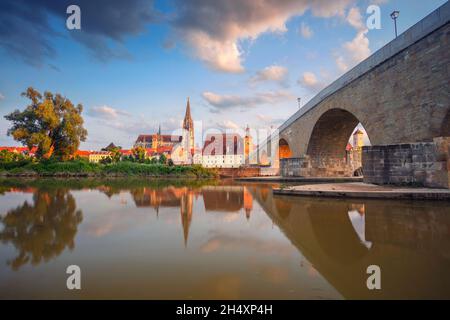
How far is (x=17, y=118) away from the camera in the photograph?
31078 millimetres

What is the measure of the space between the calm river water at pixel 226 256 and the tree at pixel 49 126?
30356 mm

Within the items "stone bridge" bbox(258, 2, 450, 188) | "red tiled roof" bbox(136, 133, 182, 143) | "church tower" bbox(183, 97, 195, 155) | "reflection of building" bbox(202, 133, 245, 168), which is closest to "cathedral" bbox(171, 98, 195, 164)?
"church tower" bbox(183, 97, 195, 155)

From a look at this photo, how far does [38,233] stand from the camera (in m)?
4.84

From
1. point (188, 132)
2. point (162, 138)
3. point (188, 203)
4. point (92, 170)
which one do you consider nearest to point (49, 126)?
point (92, 170)

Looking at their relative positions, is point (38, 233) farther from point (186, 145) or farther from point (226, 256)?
point (186, 145)

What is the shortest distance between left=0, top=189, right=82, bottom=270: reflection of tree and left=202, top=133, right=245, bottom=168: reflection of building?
2489 inches

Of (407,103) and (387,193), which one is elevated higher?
(407,103)

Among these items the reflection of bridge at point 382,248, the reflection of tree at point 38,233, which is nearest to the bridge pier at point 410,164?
the reflection of bridge at point 382,248

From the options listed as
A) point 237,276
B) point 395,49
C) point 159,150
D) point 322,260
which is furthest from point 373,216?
point 159,150

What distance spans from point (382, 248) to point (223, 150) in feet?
226

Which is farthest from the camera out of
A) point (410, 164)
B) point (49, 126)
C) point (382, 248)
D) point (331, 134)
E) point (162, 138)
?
point (162, 138)

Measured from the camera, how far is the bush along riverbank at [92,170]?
1299 inches

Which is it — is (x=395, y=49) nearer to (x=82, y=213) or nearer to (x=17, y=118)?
(x=82, y=213)

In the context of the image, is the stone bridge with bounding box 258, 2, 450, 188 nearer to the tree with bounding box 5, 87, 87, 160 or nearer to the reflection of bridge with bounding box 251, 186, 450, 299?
the reflection of bridge with bounding box 251, 186, 450, 299
